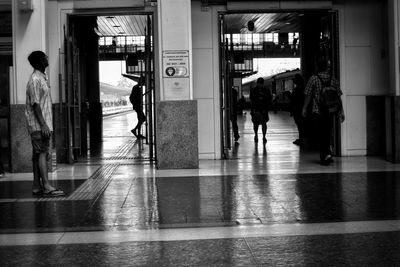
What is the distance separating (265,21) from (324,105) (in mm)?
6406

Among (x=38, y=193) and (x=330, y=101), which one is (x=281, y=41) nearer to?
(x=330, y=101)

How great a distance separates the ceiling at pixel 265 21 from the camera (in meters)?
16.0

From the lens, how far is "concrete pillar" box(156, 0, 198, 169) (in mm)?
10961

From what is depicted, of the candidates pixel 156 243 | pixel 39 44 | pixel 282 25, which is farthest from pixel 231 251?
pixel 282 25

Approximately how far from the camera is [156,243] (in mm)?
5941

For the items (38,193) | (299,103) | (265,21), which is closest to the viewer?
(38,193)

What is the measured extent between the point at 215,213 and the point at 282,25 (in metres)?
12.2

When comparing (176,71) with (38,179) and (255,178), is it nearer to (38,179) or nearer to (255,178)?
(255,178)

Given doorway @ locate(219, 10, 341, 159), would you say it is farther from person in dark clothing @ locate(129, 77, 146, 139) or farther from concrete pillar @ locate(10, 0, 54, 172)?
concrete pillar @ locate(10, 0, 54, 172)

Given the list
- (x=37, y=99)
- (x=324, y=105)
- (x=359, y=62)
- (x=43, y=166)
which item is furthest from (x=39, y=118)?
(x=359, y=62)

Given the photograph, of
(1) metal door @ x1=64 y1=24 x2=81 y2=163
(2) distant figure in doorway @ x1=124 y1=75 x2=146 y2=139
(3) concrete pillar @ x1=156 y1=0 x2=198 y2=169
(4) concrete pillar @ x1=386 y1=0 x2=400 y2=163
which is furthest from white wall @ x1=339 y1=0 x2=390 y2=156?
(2) distant figure in doorway @ x1=124 y1=75 x2=146 y2=139

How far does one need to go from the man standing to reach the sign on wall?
2.87 meters

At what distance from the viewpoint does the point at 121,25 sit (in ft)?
58.1

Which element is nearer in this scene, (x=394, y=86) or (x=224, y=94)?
(x=394, y=86)
